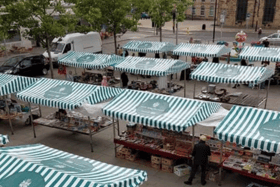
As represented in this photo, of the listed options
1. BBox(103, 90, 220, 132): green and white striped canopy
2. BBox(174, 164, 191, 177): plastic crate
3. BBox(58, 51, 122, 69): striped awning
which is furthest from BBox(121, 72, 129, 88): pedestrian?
BBox(174, 164, 191, 177): plastic crate

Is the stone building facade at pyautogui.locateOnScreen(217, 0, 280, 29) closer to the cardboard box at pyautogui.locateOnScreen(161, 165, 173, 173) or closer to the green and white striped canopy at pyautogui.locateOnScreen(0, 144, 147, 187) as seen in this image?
the cardboard box at pyautogui.locateOnScreen(161, 165, 173, 173)

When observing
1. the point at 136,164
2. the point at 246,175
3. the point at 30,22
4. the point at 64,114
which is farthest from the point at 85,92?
the point at 30,22

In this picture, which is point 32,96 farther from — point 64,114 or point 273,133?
point 273,133

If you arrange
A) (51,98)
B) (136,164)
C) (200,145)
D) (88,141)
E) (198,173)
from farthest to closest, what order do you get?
(88,141), (51,98), (136,164), (198,173), (200,145)

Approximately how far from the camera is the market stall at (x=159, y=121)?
33.6 ft

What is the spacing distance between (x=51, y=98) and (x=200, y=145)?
637cm

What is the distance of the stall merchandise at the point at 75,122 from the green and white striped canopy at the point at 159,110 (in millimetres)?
1817

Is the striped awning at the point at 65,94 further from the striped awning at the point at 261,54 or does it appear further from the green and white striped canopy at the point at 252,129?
the striped awning at the point at 261,54

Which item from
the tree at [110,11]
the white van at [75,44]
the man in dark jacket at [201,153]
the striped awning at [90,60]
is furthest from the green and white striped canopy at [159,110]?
the white van at [75,44]

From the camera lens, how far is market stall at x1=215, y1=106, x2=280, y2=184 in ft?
28.5

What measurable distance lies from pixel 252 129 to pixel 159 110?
10.3 ft

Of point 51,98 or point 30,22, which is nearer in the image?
point 51,98

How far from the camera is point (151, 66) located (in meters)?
18.1

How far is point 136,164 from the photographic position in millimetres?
11500
